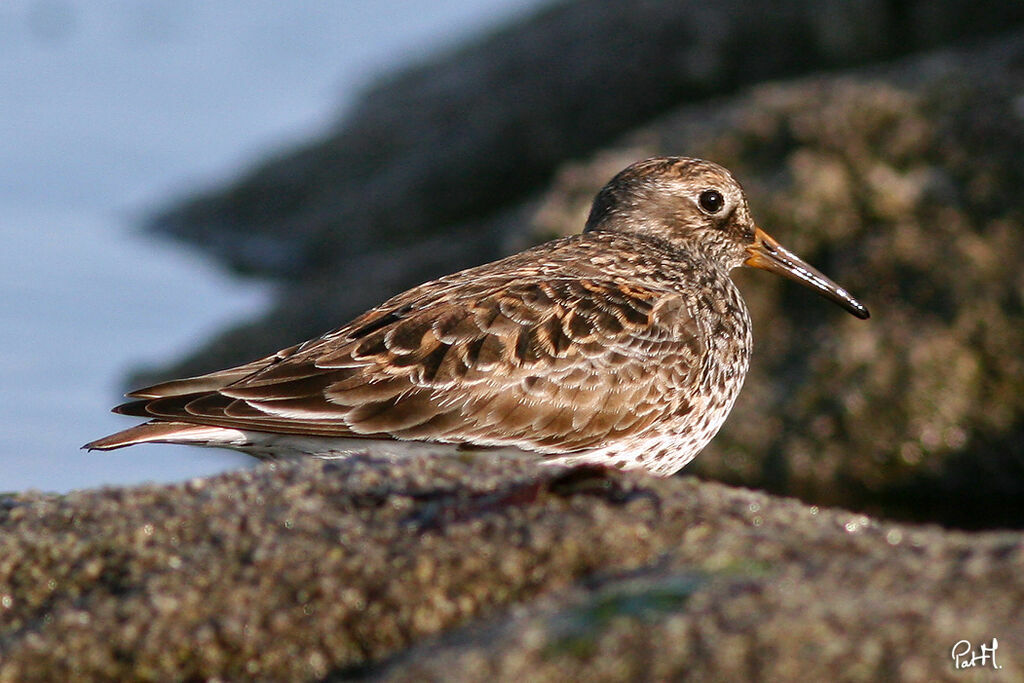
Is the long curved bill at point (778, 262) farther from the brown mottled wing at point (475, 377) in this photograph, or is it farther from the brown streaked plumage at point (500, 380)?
the brown mottled wing at point (475, 377)

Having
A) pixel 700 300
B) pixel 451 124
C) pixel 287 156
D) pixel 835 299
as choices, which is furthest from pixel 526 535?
pixel 287 156

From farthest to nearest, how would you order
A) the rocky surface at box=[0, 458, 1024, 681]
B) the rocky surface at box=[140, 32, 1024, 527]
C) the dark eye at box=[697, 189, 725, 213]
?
1. the rocky surface at box=[140, 32, 1024, 527]
2. the dark eye at box=[697, 189, 725, 213]
3. the rocky surface at box=[0, 458, 1024, 681]

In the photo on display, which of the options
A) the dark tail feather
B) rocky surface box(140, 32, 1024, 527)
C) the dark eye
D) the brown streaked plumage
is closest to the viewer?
the dark tail feather

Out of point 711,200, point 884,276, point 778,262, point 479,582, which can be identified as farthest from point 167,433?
point 884,276

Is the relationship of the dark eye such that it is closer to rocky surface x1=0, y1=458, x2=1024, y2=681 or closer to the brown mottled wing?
the brown mottled wing

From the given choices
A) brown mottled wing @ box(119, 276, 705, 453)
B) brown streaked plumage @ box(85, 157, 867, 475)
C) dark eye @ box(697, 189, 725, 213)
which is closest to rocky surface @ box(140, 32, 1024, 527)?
dark eye @ box(697, 189, 725, 213)

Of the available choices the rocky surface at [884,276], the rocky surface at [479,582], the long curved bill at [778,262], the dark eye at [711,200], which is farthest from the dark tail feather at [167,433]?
the rocky surface at [884,276]

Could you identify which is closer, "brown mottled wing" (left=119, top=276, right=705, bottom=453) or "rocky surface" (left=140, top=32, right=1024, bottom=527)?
"brown mottled wing" (left=119, top=276, right=705, bottom=453)
